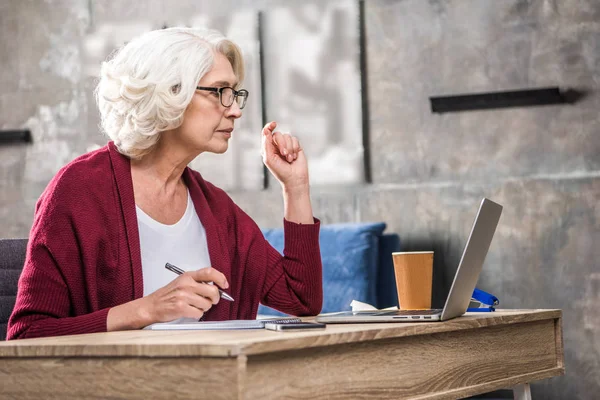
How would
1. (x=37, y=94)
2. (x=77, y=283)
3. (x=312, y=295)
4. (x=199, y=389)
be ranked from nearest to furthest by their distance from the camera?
→ 1. (x=199, y=389)
2. (x=77, y=283)
3. (x=312, y=295)
4. (x=37, y=94)

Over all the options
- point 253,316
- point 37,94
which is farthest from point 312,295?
point 37,94

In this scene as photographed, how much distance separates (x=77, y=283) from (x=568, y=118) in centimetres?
259

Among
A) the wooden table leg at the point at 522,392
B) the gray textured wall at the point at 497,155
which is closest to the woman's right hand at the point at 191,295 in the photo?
the wooden table leg at the point at 522,392

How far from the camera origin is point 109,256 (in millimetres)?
1922

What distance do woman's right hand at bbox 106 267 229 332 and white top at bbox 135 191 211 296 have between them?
1.24 feet

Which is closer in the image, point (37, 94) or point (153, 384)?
point (153, 384)

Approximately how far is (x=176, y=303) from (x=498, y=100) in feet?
8.61

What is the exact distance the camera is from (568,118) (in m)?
3.84

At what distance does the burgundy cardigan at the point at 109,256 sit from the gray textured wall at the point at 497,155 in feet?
5.96

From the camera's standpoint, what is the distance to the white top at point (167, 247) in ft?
6.86

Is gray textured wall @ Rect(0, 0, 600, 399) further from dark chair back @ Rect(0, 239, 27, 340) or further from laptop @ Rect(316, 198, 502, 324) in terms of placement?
laptop @ Rect(316, 198, 502, 324)

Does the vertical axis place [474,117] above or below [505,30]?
below

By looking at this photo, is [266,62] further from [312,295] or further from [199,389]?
[199,389]

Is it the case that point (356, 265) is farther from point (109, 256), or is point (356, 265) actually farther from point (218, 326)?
point (218, 326)
